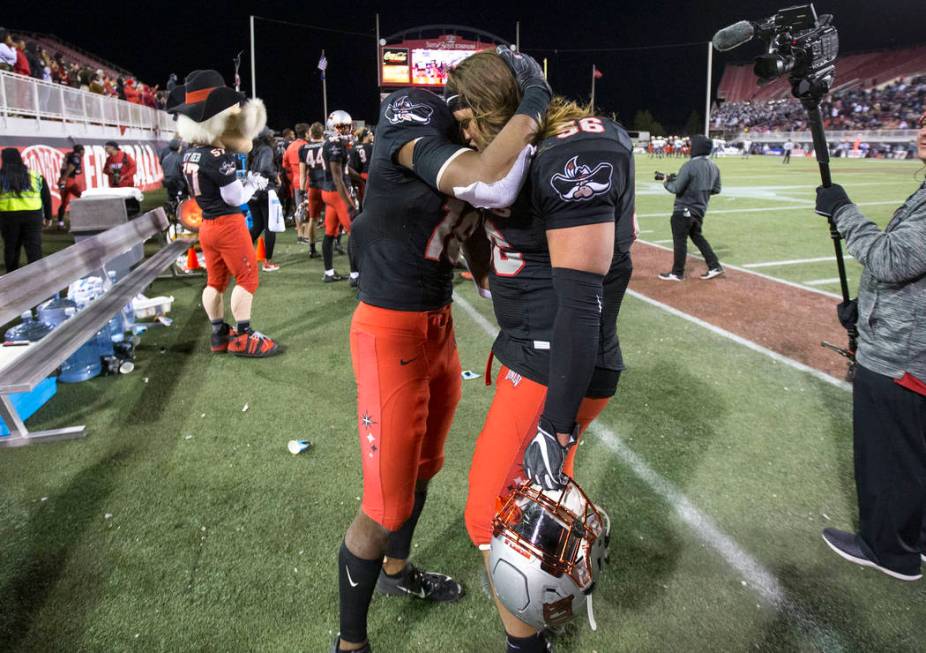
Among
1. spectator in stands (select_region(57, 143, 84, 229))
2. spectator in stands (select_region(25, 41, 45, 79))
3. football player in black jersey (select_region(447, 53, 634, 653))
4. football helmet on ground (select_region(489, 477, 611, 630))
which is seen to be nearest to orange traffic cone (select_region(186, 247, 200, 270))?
spectator in stands (select_region(57, 143, 84, 229))

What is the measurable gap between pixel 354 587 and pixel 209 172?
433 centimetres

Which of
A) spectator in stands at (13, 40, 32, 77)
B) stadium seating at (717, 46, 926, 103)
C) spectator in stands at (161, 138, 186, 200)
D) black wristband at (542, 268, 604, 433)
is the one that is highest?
stadium seating at (717, 46, 926, 103)

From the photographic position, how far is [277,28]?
7856 cm

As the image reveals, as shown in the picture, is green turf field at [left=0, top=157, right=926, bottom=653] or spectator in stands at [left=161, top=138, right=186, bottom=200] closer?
green turf field at [left=0, top=157, right=926, bottom=653]

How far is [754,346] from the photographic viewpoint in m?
6.04

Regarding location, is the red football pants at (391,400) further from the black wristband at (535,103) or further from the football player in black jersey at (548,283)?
the black wristband at (535,103)

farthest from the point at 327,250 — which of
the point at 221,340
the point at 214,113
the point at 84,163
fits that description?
the point at 84,163

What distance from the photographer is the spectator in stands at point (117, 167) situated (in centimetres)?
1471

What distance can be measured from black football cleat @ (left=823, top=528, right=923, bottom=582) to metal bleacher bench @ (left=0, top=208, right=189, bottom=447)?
4.74m

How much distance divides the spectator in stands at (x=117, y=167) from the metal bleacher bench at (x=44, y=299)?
9991mm

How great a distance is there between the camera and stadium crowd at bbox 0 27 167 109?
16.2 meters

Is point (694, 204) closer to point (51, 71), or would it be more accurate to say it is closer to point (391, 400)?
point (391, 400)

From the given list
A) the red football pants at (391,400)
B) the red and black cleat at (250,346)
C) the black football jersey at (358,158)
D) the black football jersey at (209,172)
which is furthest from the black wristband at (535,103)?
the black football jersey at (358,158)

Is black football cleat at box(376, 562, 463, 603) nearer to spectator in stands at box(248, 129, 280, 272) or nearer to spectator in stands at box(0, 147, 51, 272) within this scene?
spectator in stands at box(248, 129, 280, 272)
